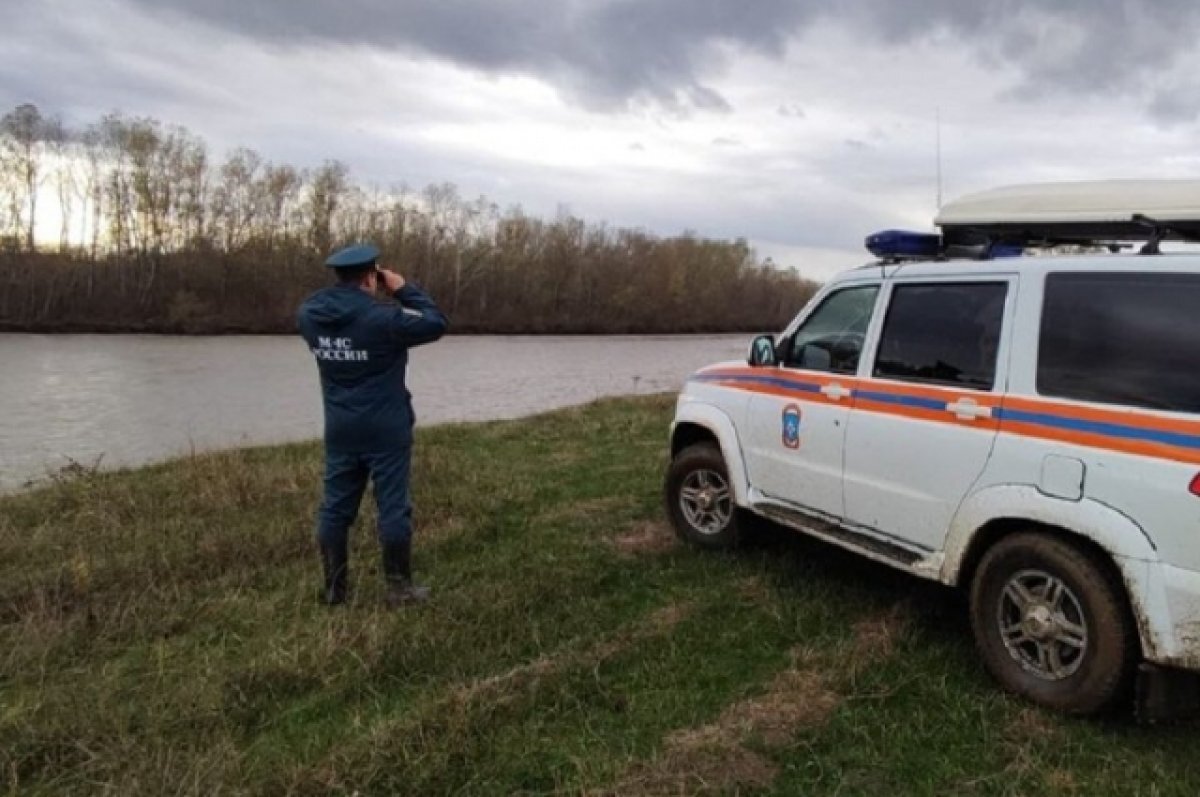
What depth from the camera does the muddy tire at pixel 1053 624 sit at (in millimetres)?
3578

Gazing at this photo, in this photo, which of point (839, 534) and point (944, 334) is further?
point (839, 534)

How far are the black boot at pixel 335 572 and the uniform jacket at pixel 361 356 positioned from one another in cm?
60

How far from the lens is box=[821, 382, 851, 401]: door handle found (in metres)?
4.88

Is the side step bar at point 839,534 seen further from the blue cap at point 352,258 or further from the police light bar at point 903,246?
the blue cap at point 352,258

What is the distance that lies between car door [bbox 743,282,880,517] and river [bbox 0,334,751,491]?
8.44 meters

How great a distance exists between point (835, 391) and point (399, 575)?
8.53ft

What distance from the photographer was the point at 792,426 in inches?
207

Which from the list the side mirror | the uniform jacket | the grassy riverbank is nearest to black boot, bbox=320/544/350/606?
the grassy riverbank

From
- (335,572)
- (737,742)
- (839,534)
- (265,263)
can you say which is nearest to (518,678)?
(737,742)

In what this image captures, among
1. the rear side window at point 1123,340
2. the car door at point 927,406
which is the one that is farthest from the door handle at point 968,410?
the rear side window at point 1123,340

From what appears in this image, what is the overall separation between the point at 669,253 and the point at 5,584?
3221 inches

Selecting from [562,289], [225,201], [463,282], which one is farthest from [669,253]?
[225,201]

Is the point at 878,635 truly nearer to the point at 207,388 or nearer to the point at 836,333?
the point at 836,333

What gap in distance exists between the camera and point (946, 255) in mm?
4891
